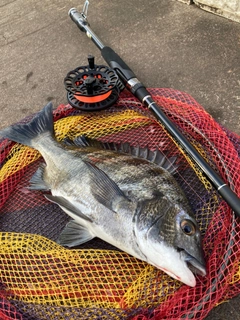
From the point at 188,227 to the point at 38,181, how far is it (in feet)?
4.32

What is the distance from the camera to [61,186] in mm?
2537

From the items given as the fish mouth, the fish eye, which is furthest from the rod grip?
the fish mouth

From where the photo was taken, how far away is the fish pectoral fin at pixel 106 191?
2.19 m

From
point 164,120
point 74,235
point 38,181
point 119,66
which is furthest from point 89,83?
point 74,235

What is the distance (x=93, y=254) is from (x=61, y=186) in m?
0.58

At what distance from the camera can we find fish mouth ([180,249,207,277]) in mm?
1857

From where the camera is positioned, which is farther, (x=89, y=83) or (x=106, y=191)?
(x=89, y=83)

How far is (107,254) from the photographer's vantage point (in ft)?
7.47

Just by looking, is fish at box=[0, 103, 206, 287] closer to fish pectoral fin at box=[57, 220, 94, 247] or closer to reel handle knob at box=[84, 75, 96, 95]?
fish pectoral fin at box=[57, 220, 94, 247]

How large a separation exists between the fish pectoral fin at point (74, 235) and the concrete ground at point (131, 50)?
1.85m

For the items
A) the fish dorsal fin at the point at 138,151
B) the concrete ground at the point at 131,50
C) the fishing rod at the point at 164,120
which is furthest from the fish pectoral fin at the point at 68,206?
the concrete ground at the point at 131,50

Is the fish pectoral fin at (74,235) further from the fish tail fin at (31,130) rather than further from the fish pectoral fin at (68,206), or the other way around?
the fish tail fin at (31,130)

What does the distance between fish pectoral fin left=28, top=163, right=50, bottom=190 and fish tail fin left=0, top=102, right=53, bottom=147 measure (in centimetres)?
24

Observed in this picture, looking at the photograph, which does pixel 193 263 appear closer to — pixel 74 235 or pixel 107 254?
pixel 107 254
